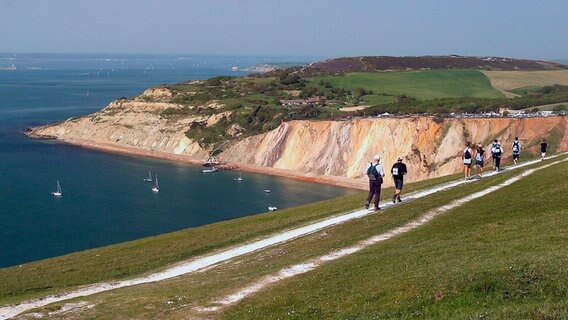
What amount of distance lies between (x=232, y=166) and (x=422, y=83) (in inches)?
2709

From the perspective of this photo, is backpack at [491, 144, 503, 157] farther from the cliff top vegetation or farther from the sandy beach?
the cliff top vegetation

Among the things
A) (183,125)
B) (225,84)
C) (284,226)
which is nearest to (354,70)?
(225,84)

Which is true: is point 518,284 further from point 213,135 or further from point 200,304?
point 213,135

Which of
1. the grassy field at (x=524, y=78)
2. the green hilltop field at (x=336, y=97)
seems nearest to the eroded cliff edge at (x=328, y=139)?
the green hilltop field at (x=336, y=97)

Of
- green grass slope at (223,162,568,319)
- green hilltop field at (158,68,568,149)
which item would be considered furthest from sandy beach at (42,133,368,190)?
green grass slope at (223,162,568,319)

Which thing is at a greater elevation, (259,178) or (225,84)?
(225,84)

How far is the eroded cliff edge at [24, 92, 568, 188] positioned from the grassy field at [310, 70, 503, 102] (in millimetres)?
34976

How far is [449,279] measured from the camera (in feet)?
37.5

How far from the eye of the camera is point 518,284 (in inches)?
417

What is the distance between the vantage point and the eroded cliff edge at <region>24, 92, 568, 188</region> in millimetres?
75250

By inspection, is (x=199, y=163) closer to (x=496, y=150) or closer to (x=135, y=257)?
(x=496, y=150)

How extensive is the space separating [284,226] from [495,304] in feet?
50.4

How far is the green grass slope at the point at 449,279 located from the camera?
10.2 m

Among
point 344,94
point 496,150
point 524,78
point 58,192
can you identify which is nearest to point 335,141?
point 58,192
